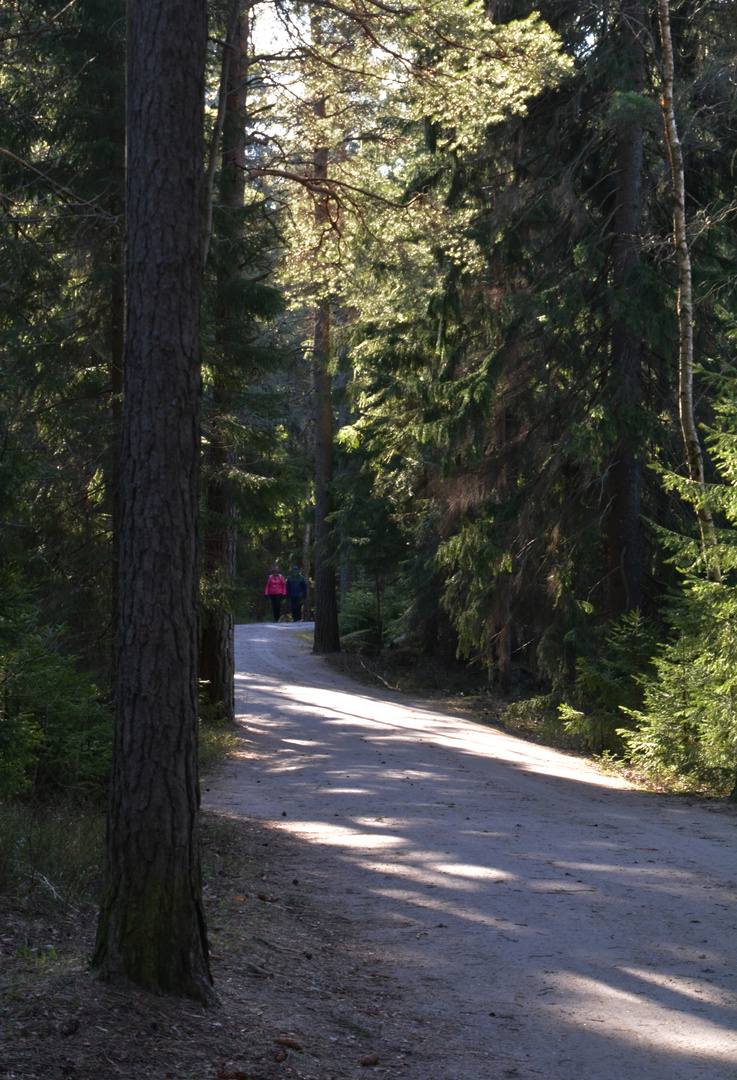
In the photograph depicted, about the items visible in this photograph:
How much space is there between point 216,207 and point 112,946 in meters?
9.60

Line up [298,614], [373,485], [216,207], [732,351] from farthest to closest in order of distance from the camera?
[298,614] < [373,485] < [732,351] < [216,207]

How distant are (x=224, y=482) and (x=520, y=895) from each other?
7.20 meters

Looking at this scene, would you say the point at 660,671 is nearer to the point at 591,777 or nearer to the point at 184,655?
the point at 591,777

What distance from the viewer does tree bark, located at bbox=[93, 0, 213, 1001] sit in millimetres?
4102

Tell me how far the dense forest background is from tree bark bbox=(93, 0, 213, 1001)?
247cm

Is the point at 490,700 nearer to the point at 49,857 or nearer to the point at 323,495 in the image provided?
the point at 323,495

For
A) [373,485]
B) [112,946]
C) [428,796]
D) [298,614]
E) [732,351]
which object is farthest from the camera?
[298,614]

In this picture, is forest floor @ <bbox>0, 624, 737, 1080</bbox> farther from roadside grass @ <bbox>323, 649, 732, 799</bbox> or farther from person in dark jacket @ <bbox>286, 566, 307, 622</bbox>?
person in dark jacket @ <bbox>286, 566, 307, 622</bbox>

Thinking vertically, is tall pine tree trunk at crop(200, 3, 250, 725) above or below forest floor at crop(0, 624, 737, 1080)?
above

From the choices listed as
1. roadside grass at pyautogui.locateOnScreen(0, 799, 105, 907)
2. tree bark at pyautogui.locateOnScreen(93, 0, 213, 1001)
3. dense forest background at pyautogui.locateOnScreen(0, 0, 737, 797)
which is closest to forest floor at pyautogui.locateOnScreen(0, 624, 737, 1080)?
roadside grass at pyautogui.locateOnScreen(0, 799, 105, 907)

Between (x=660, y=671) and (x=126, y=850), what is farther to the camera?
(x=660, y=671)

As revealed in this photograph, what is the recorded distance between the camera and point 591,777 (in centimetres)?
1233

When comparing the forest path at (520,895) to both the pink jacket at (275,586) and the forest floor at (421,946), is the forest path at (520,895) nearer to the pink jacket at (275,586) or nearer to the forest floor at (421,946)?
the forest floor at (421,946)

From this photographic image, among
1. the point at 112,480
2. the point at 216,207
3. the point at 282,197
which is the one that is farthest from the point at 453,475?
the point at 112,480
